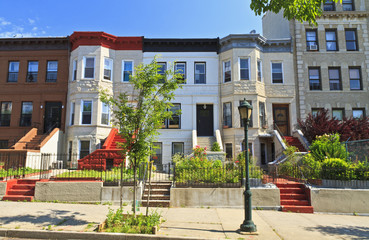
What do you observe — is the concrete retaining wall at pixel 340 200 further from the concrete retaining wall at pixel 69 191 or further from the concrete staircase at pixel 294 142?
the concrete retaining wall at pixel 69 191

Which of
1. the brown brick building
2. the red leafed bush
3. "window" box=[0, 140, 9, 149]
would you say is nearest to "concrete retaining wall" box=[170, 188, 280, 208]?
the red leafed bush

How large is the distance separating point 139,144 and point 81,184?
183 inches

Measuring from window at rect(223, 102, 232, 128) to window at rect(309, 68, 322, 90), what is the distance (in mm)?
6627

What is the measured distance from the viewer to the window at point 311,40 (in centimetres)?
1931

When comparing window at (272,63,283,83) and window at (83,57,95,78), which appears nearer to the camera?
window at (83,57,95,78)

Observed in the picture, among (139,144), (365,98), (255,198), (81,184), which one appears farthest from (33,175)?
(365,98)

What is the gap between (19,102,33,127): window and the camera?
62.5 ft

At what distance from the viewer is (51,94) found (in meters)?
19.0

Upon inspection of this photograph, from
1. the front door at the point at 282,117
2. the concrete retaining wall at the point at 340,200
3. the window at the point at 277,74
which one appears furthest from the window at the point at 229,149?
the concrete retaining wall at the point at 340,200

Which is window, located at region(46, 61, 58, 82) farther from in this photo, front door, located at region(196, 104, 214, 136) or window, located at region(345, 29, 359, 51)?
window, located at region(345, 29, 359, 51)

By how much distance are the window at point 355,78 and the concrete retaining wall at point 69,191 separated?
762 inches

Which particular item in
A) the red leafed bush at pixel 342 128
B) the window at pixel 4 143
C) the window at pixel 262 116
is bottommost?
the window at pixel 4 143

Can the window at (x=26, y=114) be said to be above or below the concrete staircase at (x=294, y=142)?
above

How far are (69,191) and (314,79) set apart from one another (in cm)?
1824
